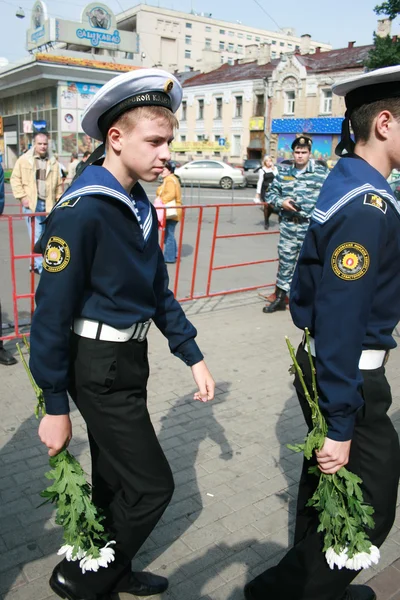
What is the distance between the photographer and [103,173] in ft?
6.59

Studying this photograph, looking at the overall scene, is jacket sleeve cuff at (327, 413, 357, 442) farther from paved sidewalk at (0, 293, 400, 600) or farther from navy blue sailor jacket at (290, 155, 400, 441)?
paved sidewalk at (0, 293, 400, 600)

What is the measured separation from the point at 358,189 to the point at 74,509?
1472 mm

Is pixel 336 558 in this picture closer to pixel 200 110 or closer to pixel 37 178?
pixel 37 178

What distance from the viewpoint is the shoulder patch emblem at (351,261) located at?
174 centimetres

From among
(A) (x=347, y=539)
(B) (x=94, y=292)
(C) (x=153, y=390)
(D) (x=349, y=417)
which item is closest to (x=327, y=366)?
(D) (x=349, y=417)

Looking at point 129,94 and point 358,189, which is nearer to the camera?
point 358,189

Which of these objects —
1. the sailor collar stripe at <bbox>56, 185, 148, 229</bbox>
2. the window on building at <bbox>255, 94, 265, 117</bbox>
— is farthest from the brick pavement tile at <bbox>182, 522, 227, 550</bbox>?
the window on building at <bbox>255, 94, 265, 117</bbox>

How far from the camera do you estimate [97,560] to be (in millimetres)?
2098

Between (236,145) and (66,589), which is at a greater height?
(236,145)

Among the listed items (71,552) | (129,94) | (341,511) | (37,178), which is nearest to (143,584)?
(71,552)

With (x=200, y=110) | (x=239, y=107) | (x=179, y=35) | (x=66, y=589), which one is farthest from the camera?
(x=179, y=35)

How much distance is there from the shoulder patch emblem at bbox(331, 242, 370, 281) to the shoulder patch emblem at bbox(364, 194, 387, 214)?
143 mm

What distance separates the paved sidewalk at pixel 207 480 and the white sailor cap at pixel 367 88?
2.04m

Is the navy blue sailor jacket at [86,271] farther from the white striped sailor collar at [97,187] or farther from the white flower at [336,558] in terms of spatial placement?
the white flower at [336,558]
